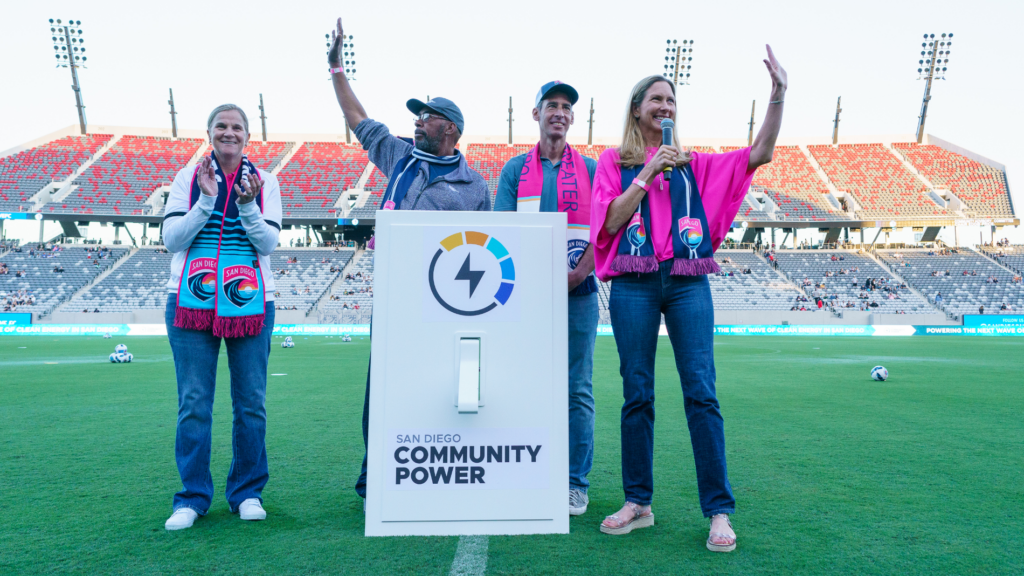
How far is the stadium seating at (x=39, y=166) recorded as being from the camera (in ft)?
123

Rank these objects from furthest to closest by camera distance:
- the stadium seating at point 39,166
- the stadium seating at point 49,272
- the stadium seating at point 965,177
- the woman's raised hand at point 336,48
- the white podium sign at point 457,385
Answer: the stadium seating at point 965,177, the stadium seating at point 39,166, the stadium seating at point 49,272, the woman's raised hand at point 336,48, the white podium sign at point 457,385

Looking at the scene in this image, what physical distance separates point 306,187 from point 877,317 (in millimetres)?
32198

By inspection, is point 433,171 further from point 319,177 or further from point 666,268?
point 319,177

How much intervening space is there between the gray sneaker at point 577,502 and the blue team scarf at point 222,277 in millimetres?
1508

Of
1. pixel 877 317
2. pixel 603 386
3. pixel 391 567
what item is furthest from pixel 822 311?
pixel 391 567

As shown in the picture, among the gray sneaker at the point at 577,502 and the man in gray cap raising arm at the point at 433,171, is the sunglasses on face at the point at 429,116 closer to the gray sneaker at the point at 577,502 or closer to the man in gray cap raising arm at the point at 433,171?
the man in gray cap raising arm at the point at 433,171

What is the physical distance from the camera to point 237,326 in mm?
2779

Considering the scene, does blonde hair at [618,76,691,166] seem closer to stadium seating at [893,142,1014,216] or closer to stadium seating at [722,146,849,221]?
stadium seating at [722,146,849,221]

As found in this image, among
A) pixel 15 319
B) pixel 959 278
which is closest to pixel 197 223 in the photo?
pixel 15 319

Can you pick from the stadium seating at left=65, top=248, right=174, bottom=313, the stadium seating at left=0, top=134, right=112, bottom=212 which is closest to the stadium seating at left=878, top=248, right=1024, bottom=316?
the stadium seating at left=65, top=248, right=174, bottom=313

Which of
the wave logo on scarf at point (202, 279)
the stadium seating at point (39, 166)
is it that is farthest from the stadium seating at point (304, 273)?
the wave logo on scarf at point (202, 279)

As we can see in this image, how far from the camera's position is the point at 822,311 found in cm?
3028

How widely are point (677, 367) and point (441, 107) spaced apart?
4.63 feet

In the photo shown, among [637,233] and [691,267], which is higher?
[637,233]
